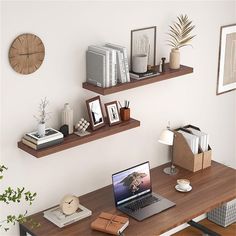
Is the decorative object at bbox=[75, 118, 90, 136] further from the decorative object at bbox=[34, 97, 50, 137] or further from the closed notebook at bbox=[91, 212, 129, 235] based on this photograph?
the closed notebook at bbox=[91, 212, 129, 235]

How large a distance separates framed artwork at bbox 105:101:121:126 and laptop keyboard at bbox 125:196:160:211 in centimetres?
58

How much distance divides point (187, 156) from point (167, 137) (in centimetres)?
30

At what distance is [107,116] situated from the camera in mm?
3721

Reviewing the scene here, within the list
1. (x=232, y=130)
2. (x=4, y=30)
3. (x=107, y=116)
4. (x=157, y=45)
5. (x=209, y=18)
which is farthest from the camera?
(x=232, y=130)

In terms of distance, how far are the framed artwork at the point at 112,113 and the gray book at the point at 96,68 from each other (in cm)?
23

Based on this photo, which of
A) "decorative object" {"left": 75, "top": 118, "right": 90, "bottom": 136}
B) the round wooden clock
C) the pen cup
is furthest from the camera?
the pen cup

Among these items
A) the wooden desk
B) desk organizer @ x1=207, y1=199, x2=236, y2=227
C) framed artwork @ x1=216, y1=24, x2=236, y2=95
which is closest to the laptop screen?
the wooden desk

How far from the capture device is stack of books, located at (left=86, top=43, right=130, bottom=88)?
3.48 metres

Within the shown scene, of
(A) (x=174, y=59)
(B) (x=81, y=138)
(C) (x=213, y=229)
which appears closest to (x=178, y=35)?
(A) (x=174, y=59)

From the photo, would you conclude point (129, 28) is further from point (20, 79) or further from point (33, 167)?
point (33, 167)

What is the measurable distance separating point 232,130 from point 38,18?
249cm

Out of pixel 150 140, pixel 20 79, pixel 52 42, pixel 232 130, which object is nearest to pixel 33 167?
pixel 20 79

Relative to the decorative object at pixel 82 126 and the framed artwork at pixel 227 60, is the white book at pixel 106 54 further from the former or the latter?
the framed artwork at pixel 227 60

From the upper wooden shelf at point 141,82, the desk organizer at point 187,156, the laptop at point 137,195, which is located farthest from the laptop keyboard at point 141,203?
the upper wooden shelf at point 141,82
